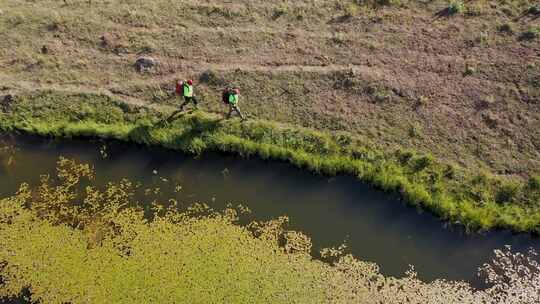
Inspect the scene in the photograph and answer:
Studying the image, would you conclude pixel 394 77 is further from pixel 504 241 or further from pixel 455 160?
pixel 504 241

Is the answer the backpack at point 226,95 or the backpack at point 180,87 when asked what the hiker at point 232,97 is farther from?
the backpack at point 180,87

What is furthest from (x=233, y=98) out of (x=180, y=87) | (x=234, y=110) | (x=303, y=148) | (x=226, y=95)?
(x=303, y=148)

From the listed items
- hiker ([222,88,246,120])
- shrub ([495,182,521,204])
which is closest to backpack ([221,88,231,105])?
hiker ([222,88,246,120])

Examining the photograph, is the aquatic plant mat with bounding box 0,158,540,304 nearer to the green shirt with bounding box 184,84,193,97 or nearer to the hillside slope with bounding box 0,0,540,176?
the green shirt with bounding box 184,84,193,97

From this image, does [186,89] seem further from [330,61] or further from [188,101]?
[330,61]

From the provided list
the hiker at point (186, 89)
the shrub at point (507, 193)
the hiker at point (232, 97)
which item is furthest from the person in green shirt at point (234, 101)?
the shrub at point (507, 193)
